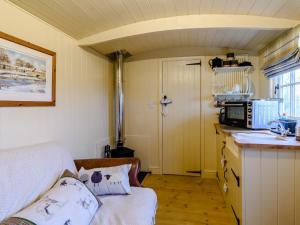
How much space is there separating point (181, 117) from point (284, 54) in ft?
5.31

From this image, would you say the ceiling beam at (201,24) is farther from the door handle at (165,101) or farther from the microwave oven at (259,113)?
the door handle at (165,101)

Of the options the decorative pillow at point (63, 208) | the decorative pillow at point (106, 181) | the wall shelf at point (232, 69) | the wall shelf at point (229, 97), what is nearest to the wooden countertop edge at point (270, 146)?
the decorative pillow at point (106, 181)

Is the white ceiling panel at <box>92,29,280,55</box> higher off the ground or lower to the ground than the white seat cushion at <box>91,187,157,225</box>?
higher

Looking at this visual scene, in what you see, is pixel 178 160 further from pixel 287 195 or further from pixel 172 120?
pixel 287 195

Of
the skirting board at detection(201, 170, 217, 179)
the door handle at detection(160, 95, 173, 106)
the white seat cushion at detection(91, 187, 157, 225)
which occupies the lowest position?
the skirting board at detection(201, 170, 217, 179)

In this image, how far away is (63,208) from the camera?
1.18 m

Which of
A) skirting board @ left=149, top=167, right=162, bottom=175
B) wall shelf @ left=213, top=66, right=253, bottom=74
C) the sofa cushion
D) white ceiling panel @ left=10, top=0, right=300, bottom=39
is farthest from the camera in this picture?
skirting board @ left=149, top=167, right=162, bottom=175

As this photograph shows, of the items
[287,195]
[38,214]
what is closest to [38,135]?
[38,214]

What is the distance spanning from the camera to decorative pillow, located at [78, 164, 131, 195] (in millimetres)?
Answer: 1645

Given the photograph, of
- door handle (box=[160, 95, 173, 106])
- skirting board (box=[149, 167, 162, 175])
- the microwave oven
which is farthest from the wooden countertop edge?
skirting board (box=[149, 167, 162, 175])

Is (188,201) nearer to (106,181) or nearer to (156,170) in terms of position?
(156,170)

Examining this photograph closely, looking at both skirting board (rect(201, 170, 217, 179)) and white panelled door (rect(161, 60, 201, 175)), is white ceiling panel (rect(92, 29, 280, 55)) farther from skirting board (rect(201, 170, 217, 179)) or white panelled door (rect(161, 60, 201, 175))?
skirting board (rect(201, 170, 217, 179))

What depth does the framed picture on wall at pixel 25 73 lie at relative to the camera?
1513 mm

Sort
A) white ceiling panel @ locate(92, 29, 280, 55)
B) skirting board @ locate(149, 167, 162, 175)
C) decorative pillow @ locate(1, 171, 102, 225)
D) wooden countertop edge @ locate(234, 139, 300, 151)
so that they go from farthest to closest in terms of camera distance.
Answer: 1. skirting board @ locate(149, 167, 162, 175)
2. white ceiling panel @ locate(92, 29, 280, 55)
3. wooden countertop edge @ locate(234, 139, 300, 151)
4. decorative pillow @ locate(1, 171, 102, 225)
